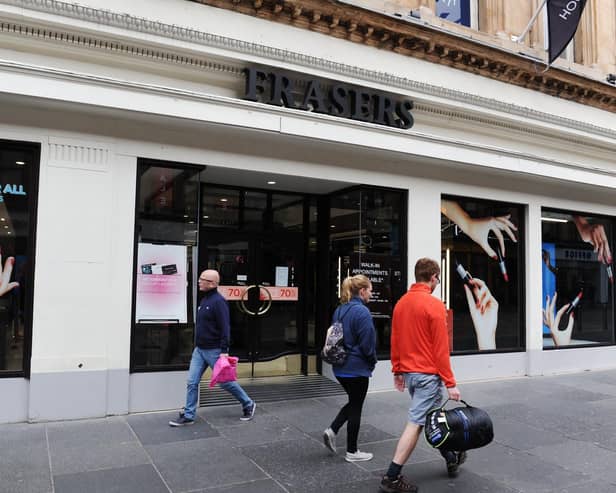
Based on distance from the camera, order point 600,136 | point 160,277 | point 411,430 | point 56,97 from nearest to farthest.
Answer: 1. point 411,430
2. point 56,97
3. point 160,277
4. point 600,136

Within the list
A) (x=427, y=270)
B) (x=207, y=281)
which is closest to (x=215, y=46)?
(x=207, y=281)

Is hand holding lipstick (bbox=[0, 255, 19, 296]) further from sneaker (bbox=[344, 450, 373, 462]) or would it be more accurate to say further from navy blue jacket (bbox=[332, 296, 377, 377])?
sneaker (bbox=[344, 450, 373, 462])

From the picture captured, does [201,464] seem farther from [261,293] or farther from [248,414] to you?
[261,293]

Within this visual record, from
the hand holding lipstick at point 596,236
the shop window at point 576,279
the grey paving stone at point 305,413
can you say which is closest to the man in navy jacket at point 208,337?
the grey paving stone at point 305,413

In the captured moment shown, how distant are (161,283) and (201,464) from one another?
2678 millimetres

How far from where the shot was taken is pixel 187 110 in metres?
6.46

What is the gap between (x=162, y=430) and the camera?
5867 millimetres

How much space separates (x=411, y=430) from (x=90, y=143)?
4908mm

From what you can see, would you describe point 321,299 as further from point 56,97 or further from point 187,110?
point 56,97

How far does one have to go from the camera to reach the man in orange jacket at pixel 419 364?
13.9 ft


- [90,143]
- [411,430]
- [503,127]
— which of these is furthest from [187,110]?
[503,127]

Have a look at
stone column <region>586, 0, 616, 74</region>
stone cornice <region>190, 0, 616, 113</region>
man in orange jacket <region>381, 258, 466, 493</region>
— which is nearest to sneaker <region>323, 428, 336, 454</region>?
man in orange jacket <region>381, 258, 466, 493</region>

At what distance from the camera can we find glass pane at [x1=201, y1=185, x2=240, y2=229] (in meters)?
8.29

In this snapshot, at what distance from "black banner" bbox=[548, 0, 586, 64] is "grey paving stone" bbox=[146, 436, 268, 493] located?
8.48 m
